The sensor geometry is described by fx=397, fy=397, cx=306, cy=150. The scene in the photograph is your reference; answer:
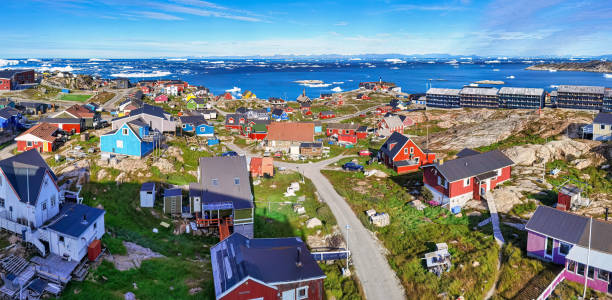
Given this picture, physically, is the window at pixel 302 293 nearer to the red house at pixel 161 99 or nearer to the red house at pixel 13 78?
the red house at pixel 161 99

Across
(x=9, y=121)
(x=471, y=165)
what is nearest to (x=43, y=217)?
(x=471, y=165)

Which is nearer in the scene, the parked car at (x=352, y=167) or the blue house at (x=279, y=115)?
the parked car at (x=352, y=167)

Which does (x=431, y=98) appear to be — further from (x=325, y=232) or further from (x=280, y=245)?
(x=280, y=245)

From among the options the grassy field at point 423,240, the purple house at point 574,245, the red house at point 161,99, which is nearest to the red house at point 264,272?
the grassy field at point 423,240

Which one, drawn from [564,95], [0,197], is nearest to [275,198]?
[0,197]

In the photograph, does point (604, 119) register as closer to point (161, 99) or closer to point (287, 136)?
point (287, 136)

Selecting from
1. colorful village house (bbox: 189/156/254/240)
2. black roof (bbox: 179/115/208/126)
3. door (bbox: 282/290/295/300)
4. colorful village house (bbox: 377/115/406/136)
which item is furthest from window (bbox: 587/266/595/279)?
black roof (bbox: 179/115/208/126)
